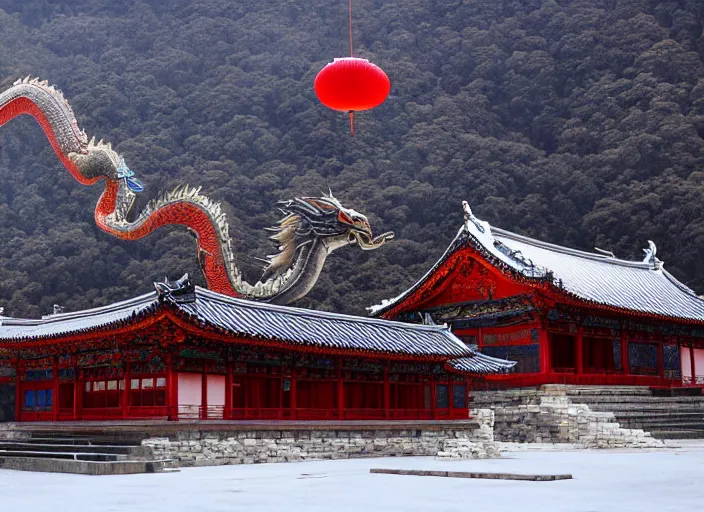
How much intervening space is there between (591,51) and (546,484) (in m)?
55.9

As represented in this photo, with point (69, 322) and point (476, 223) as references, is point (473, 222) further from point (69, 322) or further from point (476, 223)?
point (69, 322)

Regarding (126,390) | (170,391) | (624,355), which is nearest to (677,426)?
(624,355)

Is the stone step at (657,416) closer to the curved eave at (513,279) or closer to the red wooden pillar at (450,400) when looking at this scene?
the curved eave at (513,279)

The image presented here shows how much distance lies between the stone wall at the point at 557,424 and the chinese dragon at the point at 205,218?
25.2ft

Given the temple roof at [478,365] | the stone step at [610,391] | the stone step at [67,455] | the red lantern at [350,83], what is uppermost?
the red lantern at [350,83]

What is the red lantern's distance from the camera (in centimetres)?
1806

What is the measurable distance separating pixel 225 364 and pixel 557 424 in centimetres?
1040

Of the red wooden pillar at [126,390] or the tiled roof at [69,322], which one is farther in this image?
the tiled roof at [69,322]

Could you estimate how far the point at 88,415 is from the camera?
20.7 m

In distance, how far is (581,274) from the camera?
3328cm

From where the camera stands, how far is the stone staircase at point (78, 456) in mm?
14891

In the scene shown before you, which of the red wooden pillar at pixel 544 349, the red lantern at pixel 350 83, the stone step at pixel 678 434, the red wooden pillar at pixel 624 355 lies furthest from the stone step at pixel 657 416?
the red lantern at pixel 350 83

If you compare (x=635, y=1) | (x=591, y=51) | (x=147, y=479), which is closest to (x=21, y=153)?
(x=591, y=51)

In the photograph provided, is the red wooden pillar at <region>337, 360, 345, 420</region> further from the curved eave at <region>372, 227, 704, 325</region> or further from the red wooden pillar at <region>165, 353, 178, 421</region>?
the curved eave at <region>372, 227, 704, 325</region>
